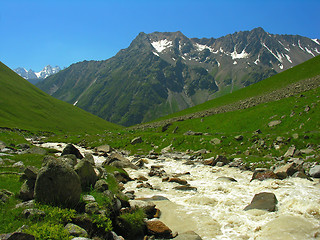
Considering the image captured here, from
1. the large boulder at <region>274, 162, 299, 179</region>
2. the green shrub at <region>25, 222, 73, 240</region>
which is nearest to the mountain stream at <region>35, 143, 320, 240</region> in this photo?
the large boulder at <region>274, 162, 299, 179</region>

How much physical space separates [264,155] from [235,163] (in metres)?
4.61

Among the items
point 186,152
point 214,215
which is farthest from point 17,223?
point 186,152

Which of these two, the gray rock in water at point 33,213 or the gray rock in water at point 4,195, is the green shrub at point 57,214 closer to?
the gray rock in water at point 33,213

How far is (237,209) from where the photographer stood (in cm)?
1292

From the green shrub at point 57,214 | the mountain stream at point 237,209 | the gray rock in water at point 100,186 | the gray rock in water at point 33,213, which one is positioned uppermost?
the gray rock in water at point 33,213

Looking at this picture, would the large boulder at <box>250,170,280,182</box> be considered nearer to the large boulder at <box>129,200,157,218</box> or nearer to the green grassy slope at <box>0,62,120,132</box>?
the large boulder at <box>129,200,157,218</box>

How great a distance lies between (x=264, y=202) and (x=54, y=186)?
12.3 meters

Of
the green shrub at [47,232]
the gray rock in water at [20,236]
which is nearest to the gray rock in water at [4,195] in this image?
the green shrub at [47,232]

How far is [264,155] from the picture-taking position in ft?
84.9

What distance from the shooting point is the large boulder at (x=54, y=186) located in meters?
9.25

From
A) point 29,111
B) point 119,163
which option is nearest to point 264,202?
point 119,163

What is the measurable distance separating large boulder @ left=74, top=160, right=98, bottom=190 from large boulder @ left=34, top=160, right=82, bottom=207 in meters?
3.25

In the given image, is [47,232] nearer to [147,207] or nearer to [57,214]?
[57,214]

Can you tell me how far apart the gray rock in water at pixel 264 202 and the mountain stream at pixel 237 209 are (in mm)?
343
